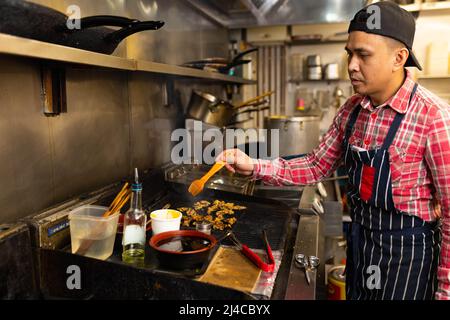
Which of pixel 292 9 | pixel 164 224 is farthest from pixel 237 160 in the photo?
pixel 292 9

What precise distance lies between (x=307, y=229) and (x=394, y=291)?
1.42ft

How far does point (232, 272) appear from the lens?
1234 mm

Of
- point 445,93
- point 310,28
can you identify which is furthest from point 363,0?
point 445,93

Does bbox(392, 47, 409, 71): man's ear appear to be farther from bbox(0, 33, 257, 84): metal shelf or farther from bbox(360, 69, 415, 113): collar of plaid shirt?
bbox(0, 33, 257, 84): metal shelf

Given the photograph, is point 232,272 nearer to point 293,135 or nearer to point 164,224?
point 164,224

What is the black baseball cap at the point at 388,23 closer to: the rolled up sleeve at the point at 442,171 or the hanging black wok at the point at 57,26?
the rolled up sleeve at the point at 442,171

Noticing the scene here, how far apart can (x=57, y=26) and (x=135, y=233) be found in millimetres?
707

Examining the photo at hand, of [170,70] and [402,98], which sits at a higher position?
[170,70]

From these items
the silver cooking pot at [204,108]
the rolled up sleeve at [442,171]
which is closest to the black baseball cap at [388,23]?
the rolled up sleeve at [442,171]

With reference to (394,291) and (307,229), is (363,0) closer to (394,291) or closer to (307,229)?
(307,229)

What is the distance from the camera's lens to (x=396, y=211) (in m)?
1.33

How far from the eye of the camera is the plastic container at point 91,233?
1261 millimetres

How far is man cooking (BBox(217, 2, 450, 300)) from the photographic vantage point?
1251 mm

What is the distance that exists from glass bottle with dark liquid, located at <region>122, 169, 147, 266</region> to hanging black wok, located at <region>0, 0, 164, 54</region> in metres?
0.49
